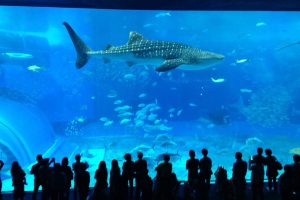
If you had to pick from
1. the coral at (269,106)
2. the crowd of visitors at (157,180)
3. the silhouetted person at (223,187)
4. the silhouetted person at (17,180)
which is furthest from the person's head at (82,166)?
the coral at (269,106)

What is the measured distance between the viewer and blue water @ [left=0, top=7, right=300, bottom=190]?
1688cm

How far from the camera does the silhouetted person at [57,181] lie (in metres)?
4.19

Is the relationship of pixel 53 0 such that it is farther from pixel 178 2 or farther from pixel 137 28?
pixel 137 28

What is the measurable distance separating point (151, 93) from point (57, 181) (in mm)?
27468

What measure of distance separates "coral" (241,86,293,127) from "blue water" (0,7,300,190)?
0.08 m

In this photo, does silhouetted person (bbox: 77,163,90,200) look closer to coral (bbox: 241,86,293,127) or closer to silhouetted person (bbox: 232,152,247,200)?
silhouetted person (bbox: 232,152,247,200)

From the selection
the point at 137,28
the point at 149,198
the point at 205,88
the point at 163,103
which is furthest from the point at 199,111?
the point at 149,198

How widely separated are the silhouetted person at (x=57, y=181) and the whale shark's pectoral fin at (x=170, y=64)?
3992mm

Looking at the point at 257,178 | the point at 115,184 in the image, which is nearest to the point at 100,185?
the point at 115,184

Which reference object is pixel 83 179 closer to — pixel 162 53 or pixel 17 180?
pixel 17 180

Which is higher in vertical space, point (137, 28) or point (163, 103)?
point (137, 28)

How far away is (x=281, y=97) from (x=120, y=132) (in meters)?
13.3

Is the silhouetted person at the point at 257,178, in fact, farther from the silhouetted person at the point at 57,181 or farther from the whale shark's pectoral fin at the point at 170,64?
the whale shark's pectoral fin at the point at 170,64

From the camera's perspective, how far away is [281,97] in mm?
24688
